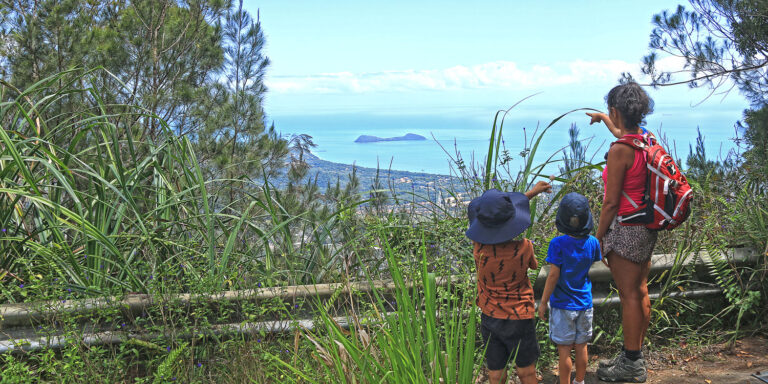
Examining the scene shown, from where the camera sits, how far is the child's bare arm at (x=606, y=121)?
11.3 feet

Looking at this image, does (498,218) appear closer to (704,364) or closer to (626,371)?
(626,371)

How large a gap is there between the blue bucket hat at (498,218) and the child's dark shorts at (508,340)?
446 mm

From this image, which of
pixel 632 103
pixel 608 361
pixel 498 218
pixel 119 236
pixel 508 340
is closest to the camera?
pixel 498 218

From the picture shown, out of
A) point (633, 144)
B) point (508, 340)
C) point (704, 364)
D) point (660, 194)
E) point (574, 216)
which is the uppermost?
point (633, 144)

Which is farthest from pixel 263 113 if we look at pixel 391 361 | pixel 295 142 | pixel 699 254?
pixel 391 361

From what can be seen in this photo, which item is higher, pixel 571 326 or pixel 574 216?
pixel 574 216

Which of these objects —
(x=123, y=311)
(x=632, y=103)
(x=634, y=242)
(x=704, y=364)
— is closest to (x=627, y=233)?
(x=634, y=242)

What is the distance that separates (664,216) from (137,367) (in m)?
3.05

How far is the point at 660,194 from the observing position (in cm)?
324

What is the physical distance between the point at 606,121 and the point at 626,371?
4.93ft

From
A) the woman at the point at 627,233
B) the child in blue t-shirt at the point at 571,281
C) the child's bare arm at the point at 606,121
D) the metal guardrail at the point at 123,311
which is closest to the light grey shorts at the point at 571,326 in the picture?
the child in blue t-shirt at the point at 571,281

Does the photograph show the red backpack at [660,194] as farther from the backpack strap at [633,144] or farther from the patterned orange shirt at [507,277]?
the patterned orange shirt at [507,277]

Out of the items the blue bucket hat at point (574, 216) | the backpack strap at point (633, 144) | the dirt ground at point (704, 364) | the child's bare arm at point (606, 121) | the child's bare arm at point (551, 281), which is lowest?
the dirt ground at point (704, 364)

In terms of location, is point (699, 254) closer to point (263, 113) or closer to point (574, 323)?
point (574, 323)
